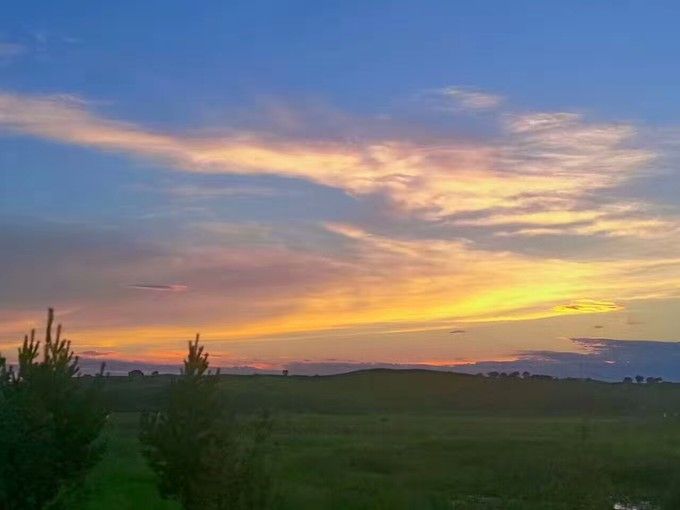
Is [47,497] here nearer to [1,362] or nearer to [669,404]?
[1,362]

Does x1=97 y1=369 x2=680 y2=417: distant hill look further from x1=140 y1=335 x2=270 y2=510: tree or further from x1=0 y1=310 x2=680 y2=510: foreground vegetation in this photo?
x1=140 y1=335 x2=270 y2=510: tree

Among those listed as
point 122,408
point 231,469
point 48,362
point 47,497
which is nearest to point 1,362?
point 48,362

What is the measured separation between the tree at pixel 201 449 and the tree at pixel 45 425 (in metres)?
1.33

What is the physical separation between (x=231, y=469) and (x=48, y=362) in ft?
14.6

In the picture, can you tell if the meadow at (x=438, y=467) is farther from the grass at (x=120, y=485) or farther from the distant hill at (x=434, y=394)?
the distant hill at (x=434, y=394)

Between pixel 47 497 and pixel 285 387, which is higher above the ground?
pixel 285 387

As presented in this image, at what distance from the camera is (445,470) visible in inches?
2018

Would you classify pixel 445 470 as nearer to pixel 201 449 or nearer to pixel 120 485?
pixel 120 485

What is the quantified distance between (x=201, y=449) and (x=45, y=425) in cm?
333

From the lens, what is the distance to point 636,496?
43.0 m

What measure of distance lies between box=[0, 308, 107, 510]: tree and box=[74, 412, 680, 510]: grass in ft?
5.28

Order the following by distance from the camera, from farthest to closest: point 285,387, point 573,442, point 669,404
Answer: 1. point 285,387
2. point 669,404
3. point 573,442

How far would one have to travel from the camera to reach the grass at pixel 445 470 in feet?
107

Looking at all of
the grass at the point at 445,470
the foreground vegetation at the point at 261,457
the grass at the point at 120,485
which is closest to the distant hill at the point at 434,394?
the foreground vegetation at the point at 261,457
